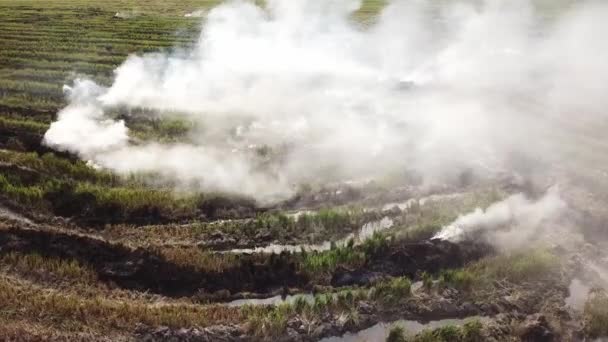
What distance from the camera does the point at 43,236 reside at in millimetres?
14891

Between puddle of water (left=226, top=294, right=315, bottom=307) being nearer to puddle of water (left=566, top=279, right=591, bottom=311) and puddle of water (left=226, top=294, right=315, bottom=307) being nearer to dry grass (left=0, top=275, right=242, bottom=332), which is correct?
dry grass (left=0, top=275, right=242, bottom=332)

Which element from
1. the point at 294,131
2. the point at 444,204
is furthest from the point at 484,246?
the point at 294,131

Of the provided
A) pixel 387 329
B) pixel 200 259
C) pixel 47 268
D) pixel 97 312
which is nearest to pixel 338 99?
pixel 200 259

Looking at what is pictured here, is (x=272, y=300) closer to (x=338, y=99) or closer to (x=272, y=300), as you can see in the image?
(x=272, y=300)

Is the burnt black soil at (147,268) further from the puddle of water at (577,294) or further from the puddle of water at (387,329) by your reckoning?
the puddle of water at (577,294)

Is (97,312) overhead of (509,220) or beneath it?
beneath

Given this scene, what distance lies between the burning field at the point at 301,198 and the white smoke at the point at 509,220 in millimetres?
65

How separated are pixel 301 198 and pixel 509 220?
5.82m

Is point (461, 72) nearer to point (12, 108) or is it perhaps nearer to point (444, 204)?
point (444, 204)

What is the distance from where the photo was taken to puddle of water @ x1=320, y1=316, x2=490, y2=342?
488 inches

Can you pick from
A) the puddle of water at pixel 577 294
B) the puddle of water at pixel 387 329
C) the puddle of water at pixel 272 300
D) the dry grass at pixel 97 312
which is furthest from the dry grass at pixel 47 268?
the puddle of water at pixel 577 294

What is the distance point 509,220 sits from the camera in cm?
1647

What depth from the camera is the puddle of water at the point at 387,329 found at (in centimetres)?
1240

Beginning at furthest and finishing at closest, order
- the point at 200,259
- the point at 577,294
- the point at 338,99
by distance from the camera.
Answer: the point at 338,99
the point at 200,259
the point at 577,294
